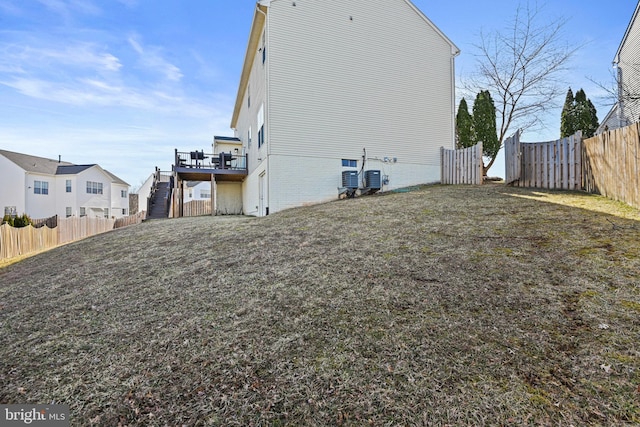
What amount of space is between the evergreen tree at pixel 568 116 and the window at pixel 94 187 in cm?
3970

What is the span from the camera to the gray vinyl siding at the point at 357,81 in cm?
1212

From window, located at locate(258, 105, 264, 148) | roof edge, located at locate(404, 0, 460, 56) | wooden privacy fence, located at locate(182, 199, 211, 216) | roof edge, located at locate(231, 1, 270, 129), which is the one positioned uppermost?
roof edge, located at locate(404, 0, 460, 56)

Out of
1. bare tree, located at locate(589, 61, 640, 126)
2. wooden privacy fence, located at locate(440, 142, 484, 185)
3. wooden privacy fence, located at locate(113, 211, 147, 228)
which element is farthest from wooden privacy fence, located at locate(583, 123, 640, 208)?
wooden privacy fence, located at locate(113, 211, 147, 228)

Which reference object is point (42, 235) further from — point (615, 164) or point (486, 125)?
point (486, 125)

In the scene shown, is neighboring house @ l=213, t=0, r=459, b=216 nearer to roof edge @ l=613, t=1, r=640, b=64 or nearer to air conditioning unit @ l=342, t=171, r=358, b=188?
air conditioning unit @ l=342, t=171, r=358, b=188

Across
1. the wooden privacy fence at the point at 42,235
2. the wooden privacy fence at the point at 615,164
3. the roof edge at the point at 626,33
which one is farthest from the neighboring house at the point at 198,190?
the wooden privacy fence at the point at 615,164

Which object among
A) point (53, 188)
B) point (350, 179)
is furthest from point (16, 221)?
point (53, 188)

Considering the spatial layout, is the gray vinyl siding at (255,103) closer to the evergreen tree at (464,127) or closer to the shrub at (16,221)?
the shrub at (16,221)

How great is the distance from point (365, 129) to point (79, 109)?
14.2 metres

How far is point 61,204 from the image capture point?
A: 30266 millimetres

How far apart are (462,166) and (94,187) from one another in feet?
115

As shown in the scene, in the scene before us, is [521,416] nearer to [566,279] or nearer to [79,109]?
[566,279]

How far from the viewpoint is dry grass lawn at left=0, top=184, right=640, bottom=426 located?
85.4 inches

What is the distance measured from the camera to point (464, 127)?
58.0 ft
